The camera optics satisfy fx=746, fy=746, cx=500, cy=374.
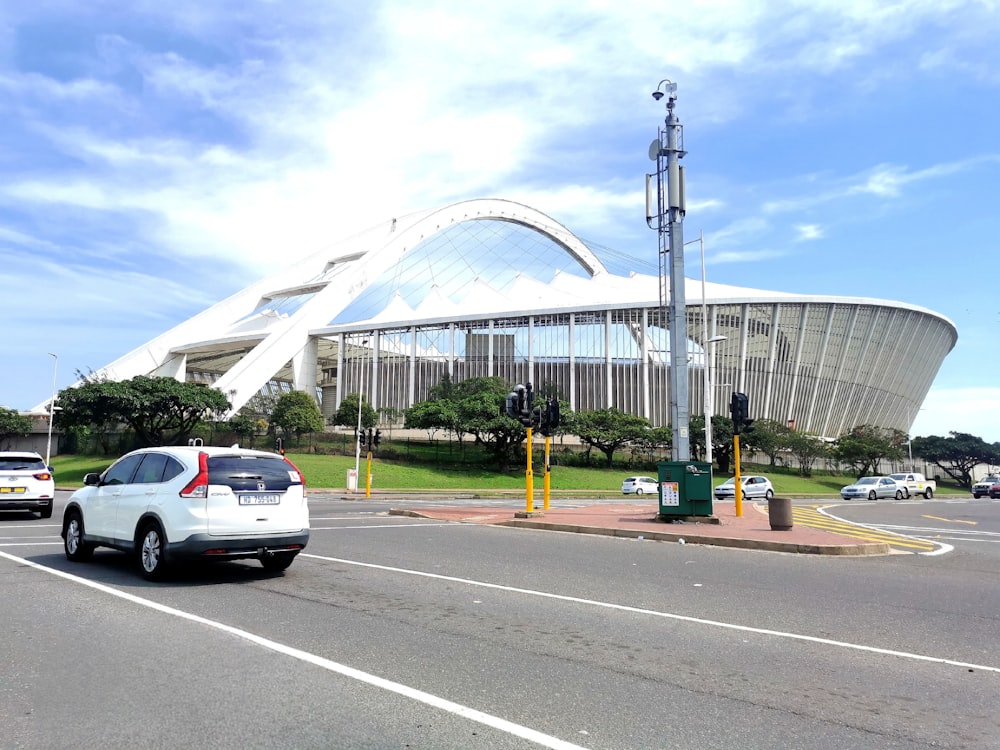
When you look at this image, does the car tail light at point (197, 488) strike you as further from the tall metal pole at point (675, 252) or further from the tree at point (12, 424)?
the tree at point (12, 424)

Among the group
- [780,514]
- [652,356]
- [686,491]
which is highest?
[652,356]

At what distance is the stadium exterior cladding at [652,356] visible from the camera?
238 feet

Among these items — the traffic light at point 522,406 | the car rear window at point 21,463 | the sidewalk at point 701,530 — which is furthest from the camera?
the traffic light at point 522,406

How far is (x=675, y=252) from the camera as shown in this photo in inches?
830

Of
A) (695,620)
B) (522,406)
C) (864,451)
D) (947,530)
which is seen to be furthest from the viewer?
(864,451)

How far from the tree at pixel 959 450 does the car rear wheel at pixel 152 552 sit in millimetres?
85973

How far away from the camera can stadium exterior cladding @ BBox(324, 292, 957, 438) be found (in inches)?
2857

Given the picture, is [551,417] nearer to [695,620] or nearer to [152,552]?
[152,552]

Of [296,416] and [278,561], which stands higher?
[296,416]

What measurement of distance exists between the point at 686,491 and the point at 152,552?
495 inches

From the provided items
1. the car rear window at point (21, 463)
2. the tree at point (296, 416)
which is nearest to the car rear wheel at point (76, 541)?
the car rear window at point (21, 463)

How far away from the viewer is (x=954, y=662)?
591 cm

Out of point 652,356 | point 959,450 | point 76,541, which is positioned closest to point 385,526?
point 76,541

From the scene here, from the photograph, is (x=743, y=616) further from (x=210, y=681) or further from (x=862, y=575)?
(x=210, y=681)
